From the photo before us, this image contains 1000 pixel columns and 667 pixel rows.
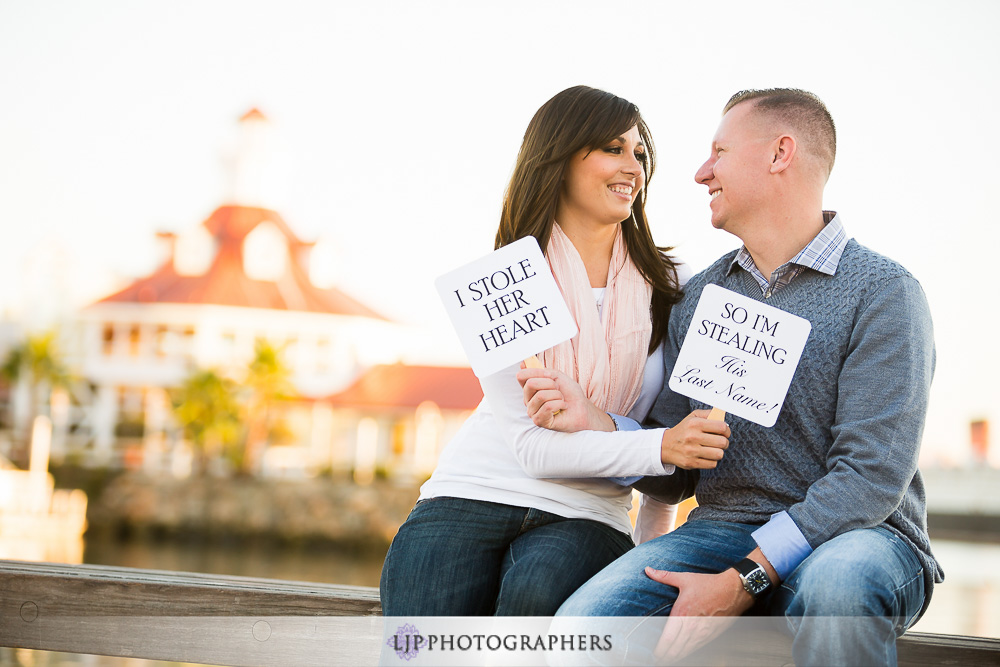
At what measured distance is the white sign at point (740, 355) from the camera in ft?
7.54

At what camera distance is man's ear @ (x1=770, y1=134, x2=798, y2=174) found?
2586mm

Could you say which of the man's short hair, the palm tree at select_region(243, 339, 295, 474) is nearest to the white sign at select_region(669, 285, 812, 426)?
the man's short hair

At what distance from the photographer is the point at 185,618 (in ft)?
8.21

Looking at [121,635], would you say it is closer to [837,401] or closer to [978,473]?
[837,401]

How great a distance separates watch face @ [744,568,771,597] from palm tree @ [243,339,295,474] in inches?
1265

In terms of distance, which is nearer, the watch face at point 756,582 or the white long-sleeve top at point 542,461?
the watch face at point 756,582

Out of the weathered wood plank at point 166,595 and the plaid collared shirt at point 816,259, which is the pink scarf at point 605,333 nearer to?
the plaid collared shirt at point 816,259

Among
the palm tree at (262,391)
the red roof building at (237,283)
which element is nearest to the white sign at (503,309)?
the palm tree at (262,391)

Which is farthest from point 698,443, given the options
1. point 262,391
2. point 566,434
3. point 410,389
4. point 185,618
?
point 410,389

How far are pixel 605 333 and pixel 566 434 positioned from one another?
36 cm

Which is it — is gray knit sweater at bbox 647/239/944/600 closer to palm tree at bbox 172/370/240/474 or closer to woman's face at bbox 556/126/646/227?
woman's face at bbox 556/126/646/227

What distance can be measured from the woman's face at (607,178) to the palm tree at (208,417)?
31.5 meters

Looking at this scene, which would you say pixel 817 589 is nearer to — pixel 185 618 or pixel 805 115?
pixel 805 115

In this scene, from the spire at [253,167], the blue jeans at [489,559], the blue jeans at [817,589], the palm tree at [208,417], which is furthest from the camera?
the spire at [253,167]
